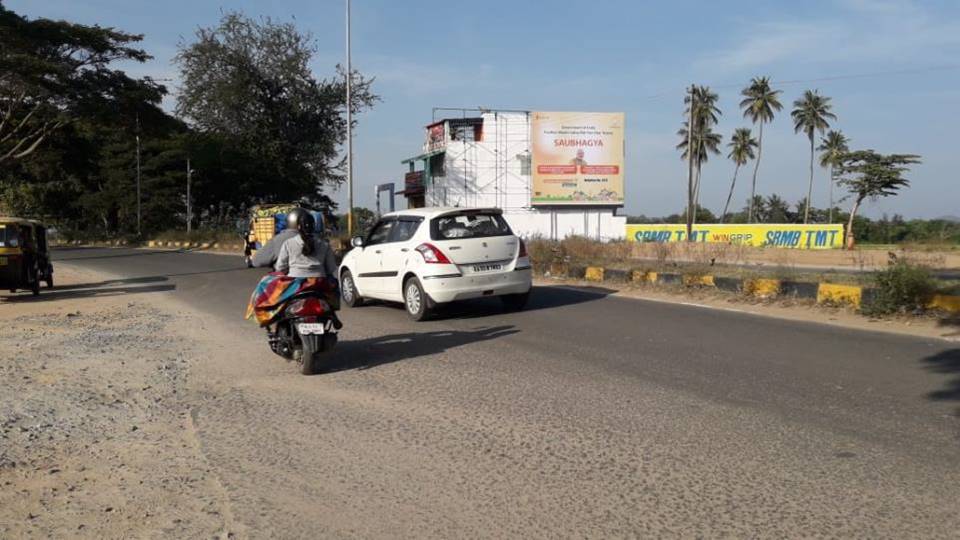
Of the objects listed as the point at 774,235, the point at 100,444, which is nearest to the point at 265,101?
the point at 774,235

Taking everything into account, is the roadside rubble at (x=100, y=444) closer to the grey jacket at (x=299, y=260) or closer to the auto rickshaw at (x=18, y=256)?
the grey jacket at (x=299, y=260)

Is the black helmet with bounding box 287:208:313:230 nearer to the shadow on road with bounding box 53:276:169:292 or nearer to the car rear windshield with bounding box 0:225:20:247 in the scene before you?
the car rear windshield with bounding box 0:225:20:247

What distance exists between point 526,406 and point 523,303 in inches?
236

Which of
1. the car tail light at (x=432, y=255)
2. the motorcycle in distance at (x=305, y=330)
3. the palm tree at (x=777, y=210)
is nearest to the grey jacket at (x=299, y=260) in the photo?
the motorcycle in distance at (x=305, y=330)

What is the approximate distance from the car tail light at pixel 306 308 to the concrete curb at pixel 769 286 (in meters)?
7.81

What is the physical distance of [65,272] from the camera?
24.4 metres

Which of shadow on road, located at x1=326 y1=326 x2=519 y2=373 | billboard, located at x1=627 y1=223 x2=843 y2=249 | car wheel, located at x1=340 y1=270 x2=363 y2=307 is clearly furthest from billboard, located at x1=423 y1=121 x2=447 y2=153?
shadow on road, located at x1=326 y1=326 x2=519 y2=373

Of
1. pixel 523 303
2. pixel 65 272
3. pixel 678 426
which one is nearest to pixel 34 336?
pixel 523 303

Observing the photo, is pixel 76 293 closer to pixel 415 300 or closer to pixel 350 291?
pixel 350 291

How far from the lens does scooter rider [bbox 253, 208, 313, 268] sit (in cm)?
769

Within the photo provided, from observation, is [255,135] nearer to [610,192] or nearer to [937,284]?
[610,192]

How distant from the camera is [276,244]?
7844 mm

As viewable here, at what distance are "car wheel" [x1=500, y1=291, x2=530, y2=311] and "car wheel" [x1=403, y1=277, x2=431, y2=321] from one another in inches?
60.2

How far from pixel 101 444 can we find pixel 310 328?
8.11 ft
